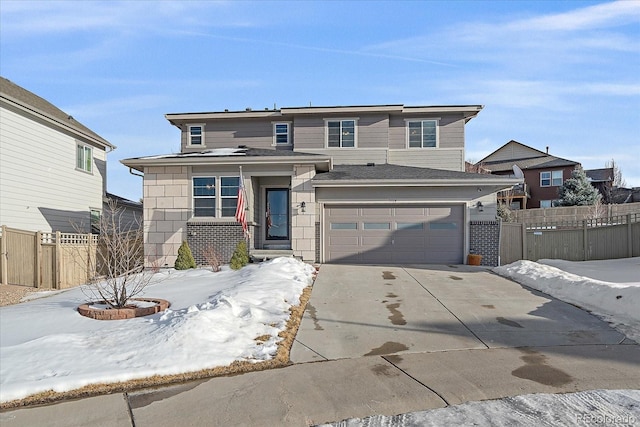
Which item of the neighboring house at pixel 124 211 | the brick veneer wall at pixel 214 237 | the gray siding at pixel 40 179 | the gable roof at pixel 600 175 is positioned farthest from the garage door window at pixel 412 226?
the gable roof at pixel 600 175

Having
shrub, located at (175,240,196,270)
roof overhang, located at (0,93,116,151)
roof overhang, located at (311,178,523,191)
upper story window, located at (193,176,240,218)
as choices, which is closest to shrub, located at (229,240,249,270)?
shrub, located at (175,240,196,270)

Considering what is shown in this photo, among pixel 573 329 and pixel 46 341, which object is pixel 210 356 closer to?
pixel 46 341

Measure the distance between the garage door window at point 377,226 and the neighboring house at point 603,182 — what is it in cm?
2893

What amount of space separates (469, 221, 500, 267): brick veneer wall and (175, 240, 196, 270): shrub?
9124mm

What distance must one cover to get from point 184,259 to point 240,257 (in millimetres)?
1725

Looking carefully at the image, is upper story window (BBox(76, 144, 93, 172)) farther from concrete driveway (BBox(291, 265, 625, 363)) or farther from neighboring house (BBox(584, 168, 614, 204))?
neighboring house (BBox(584, 168, 614, 204))

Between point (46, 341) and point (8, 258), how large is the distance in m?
8.67

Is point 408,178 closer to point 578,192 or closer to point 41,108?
point 41,108

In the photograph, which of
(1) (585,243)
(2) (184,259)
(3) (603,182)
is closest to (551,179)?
(3) (603,182)

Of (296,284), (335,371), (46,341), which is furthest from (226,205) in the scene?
(335,371)

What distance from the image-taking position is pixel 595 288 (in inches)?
324

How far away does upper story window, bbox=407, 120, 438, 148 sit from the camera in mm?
17891

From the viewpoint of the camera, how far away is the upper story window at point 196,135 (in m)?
18.6

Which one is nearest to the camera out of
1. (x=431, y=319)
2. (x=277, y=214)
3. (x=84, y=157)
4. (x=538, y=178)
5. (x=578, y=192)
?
(x=431, y=319)
